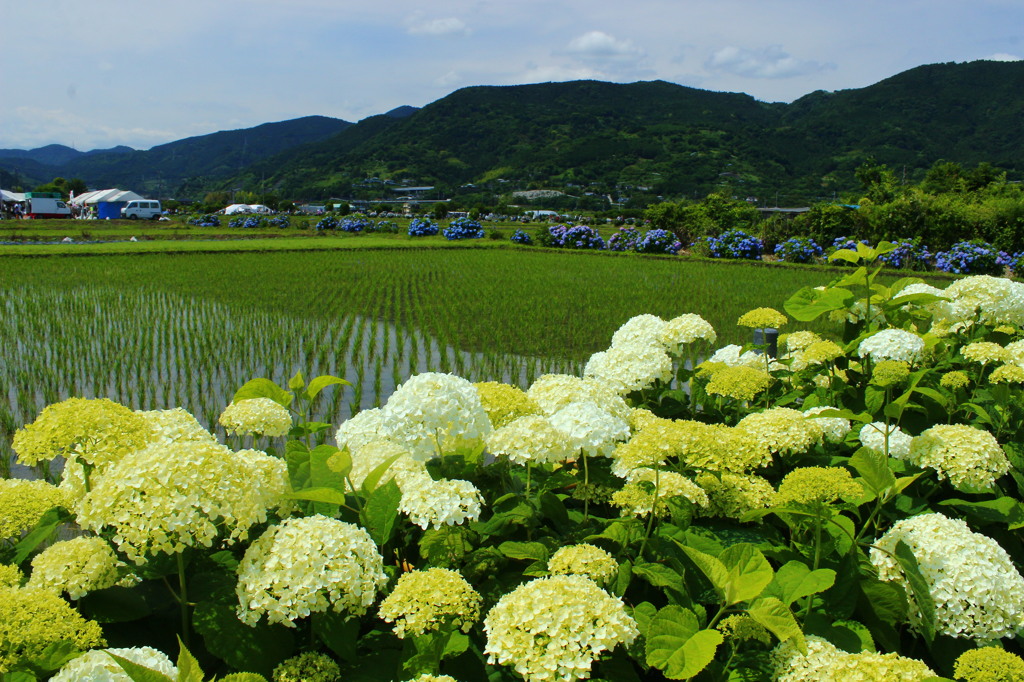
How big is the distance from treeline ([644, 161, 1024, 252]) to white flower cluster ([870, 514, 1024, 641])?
16.1m

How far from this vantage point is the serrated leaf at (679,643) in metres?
1.16

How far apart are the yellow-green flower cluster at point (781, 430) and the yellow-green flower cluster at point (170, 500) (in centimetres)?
139

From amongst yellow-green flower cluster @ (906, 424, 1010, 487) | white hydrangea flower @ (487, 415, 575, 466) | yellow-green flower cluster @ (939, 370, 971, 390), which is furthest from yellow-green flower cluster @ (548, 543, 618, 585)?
yellow-green flower cluster @ (939, 370, 971, 390)

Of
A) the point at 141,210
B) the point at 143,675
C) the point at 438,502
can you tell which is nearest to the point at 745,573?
the point at 438,502

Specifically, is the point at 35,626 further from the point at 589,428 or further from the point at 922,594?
the point at 922,594

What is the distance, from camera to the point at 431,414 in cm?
173

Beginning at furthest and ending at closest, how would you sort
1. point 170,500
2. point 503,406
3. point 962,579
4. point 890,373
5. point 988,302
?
point 988,302, point 890,373, point 503,406, point 962,579, point 170,500

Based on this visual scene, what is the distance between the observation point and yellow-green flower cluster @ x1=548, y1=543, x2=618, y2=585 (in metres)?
1.33

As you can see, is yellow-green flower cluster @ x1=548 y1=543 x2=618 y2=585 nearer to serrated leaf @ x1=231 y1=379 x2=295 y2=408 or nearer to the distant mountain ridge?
serrated leaf @ x1=231 y1=379 x2=295 y2=408

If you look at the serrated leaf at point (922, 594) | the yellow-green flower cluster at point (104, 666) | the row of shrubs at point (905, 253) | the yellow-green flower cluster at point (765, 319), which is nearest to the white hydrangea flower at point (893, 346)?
the yellow-green flower cluster at point (765, 319)

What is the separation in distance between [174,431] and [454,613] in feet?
2.82

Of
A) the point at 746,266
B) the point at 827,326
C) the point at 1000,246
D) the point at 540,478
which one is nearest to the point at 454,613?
the point at 540,478

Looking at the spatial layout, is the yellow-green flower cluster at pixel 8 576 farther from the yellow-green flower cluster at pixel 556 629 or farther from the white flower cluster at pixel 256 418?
the yellow-green flower cluster at pixel 556 629

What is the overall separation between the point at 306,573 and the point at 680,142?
11208 centimetres
